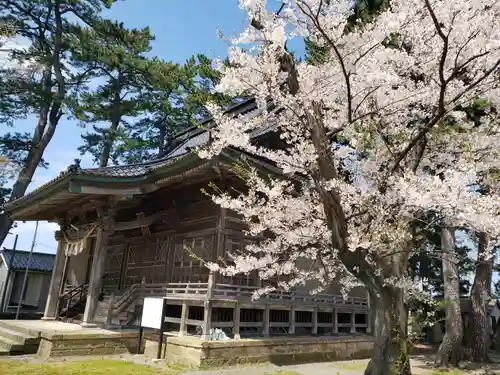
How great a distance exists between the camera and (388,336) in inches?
235

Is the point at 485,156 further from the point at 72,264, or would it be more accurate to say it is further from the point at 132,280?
the point at 72,264

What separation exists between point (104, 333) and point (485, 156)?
31.7 ft

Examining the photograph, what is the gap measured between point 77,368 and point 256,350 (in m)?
4.10

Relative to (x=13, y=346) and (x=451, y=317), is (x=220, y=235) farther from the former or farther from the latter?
(x=451, y=317)

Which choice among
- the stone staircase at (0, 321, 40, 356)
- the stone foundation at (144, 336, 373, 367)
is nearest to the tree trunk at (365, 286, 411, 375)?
the stone foundation at (144, 336, 373, 367)

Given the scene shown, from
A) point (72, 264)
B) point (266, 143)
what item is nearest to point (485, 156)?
point (266, 143)

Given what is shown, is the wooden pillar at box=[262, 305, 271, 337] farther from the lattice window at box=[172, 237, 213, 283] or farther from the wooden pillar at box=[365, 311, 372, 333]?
the wooden pillar at box=[365, 311, 372, 333]

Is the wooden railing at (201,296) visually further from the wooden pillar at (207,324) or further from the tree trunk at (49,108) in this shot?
the tree trunk at (49,108)

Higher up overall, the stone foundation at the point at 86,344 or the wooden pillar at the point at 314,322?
the wooden pillar at the point at 314,322

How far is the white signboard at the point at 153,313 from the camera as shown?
348 inches

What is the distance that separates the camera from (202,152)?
7180 mm

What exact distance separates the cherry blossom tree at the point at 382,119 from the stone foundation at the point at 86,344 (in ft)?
16.2

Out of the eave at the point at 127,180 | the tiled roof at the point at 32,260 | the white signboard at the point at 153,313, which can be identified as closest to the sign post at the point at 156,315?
the white signboard at the point at 153,313

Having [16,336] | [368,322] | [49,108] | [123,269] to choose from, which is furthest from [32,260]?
[368,322]
